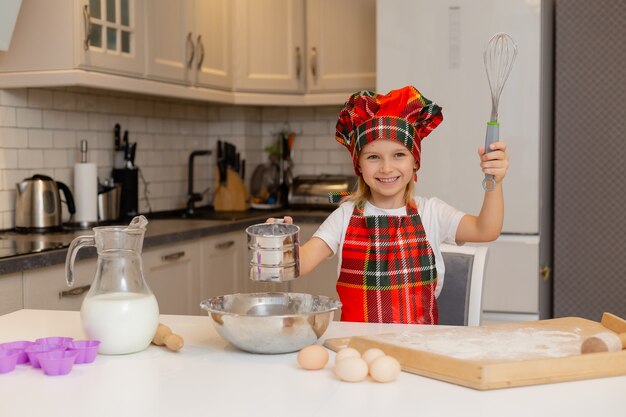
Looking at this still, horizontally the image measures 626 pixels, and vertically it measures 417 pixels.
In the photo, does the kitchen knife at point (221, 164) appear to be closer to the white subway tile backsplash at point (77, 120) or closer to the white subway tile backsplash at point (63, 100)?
the white subway tile backsplash at point (77, 120)

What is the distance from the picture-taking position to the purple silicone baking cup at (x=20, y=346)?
1.35m

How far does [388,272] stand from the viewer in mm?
2018

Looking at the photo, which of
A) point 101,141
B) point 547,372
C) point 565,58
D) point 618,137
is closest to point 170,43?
point 101,141

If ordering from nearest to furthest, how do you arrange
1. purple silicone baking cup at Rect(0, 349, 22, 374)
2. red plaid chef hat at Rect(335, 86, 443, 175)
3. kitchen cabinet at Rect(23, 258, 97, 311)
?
1. purple silicone baking cup at Rect(0, 349, 22, 374)
2. red plaid chef hat at Rect(335, 86, 443, 175)
3. kitchen cabinet at Rect(23, 258, 97, 311)

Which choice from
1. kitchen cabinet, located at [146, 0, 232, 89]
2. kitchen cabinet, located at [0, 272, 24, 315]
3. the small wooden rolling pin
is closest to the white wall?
kitchen cabinet, located at [146, 0, 232, 89]

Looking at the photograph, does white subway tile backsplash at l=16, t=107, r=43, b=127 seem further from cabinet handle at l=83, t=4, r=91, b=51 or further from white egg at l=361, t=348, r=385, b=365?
white egg at l=361, t=348, r=385, b=365

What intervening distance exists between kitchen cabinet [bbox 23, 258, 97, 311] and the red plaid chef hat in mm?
1101

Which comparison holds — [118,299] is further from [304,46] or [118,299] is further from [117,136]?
[304,46]

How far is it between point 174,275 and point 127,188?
1.92 ft

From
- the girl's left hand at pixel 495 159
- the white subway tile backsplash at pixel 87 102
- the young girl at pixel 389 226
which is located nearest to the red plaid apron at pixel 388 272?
the young girl at pixel 389 226

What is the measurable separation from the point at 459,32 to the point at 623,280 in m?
1.27

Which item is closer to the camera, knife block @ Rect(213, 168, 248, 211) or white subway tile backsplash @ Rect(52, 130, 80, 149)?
white subway tile backsplash @ Rect(52, 130, 80, 149)

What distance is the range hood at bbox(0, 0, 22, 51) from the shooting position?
2828 mm

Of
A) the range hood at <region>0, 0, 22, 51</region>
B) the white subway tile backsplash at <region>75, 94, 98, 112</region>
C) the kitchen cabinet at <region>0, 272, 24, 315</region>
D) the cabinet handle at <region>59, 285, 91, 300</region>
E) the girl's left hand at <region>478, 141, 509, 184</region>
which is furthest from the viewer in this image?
the white subway tile backsplash at <region>75, 94, 98, 112</region>
